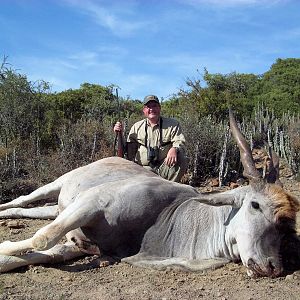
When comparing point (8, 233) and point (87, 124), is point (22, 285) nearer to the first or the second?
point (8, 233)

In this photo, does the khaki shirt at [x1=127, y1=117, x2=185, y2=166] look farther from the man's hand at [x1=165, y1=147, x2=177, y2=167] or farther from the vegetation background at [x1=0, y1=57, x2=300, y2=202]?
the vegetation background at [x1=0, y1=57, x2=300, y2=202]

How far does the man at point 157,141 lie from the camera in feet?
22.5

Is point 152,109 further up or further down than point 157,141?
further up

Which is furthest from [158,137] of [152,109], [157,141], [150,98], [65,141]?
[65,141]

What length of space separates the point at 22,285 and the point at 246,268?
1.82 m

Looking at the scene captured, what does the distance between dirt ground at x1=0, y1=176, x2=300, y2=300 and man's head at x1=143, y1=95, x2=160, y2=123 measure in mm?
3001

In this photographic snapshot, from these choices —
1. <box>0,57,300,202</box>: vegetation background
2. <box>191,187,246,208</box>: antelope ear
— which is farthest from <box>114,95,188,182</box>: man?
<box>191,187,246,208</box>: antelope ear

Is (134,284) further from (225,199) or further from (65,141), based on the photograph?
(65,141)

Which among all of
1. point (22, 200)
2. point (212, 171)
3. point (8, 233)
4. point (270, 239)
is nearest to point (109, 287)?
point (270, 239)

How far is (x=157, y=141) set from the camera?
7.16m

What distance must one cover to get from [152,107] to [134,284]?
3.49 m

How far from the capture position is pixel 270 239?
3.96 m

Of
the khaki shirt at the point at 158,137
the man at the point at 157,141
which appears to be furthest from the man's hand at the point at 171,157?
the khaki shirt at the point at 158,137

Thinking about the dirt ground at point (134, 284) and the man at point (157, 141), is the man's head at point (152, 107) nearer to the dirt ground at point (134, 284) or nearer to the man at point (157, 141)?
the man at point (157, 141)
